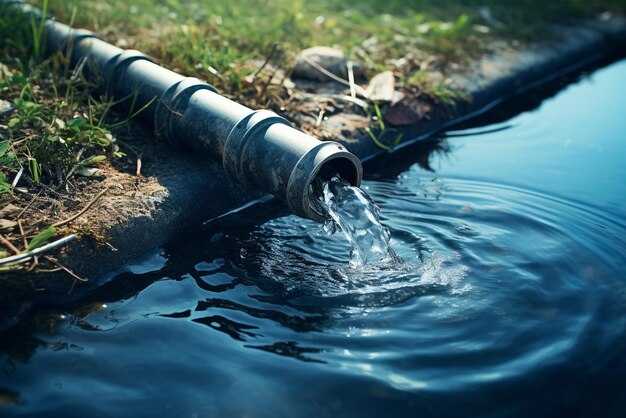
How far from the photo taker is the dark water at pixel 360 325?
2.57m

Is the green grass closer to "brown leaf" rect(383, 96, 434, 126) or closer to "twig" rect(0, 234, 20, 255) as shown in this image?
"brown leaf" rect(383, 96, 434, 126)

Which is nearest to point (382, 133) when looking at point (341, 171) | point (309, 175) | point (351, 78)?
point (351, 78)

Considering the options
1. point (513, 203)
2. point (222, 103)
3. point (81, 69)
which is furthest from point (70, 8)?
point (513, 203)

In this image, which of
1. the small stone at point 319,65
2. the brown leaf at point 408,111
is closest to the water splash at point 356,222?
the brown leaf at point 408,111

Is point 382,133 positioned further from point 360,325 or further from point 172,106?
point 360,325

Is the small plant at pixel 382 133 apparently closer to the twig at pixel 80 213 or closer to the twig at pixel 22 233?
the twig at pixel 80 213

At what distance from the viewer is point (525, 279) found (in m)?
3.35

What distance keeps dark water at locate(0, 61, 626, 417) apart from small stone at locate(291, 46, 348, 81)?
55.7 inches

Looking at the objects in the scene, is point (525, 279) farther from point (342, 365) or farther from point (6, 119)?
point (6, 119)

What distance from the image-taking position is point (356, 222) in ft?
11.6

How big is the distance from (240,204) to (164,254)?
27.0 inches

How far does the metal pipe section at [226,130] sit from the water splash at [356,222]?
0.28 feet

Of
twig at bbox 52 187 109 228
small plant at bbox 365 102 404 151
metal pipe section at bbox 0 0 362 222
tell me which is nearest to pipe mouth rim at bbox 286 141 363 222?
metal pipe section at bbox 0 0 362 222

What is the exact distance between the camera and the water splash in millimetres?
3457
